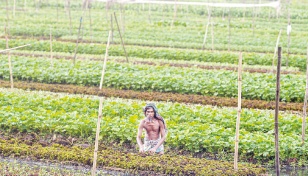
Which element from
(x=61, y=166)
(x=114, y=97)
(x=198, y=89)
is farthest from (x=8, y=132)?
(x=198, y=89)

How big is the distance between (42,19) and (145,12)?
8998 millimetres

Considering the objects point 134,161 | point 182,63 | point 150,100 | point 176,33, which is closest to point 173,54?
point 182,63

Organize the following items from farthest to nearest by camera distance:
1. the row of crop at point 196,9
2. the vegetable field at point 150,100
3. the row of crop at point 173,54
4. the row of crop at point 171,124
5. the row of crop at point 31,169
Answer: the row of crop at point 196,9, the row of crop at point 173,54, the row of crop at point 171,124, the vegetable field at point 150,100, the row of crop at point 31,169

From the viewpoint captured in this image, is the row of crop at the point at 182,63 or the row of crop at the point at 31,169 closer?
the row of crop at the point at 31,169

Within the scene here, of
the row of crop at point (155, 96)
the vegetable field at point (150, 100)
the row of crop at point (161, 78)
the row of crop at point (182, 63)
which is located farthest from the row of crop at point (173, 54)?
the row of crop at point (155, 96)

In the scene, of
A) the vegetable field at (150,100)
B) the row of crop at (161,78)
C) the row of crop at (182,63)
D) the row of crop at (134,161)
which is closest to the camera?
the row of crop at (134,161)

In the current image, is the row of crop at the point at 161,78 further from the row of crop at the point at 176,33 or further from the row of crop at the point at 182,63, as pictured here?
the row of crop at the point at 176,33

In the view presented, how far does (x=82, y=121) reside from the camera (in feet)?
36.0

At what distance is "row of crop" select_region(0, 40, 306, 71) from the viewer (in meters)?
21.1

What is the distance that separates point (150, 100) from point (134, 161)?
5690 millimetres

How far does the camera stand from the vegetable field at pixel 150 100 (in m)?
9.63

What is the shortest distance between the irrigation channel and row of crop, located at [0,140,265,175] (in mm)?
143

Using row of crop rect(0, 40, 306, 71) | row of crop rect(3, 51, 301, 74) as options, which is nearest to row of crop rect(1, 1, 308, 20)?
row of crop rect(0, 40, 306, 71)

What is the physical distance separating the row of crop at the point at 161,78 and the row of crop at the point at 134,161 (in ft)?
19.3
